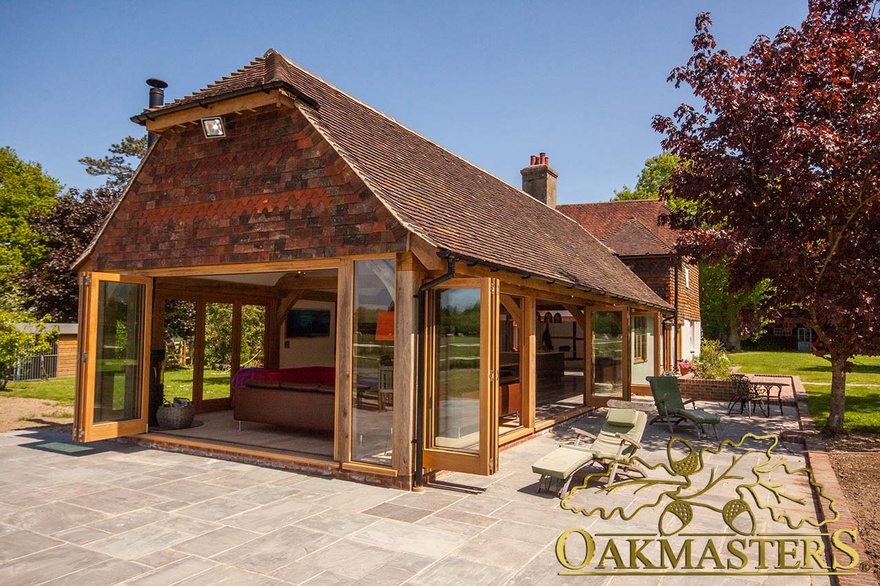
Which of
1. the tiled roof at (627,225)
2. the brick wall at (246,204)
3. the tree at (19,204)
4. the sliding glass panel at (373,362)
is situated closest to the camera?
the sliding glass panel at (373,362)

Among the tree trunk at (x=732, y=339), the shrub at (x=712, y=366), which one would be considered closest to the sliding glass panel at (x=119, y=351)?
the shrub at (x=712, y=366)

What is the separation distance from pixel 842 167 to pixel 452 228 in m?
6.74

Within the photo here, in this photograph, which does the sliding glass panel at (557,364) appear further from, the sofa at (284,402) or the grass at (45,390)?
the grass at (45,390)

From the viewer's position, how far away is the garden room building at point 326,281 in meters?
7.04

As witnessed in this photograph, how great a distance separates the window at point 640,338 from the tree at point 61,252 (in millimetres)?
19975

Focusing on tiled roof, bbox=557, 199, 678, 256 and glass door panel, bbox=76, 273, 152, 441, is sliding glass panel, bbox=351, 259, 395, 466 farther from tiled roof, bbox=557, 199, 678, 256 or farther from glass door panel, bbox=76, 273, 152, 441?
tiled roof, bbox=557, 199, 678, 256

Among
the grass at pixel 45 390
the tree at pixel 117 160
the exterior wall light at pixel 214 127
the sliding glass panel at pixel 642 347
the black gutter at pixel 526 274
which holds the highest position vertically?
the tree at pixel 117 160

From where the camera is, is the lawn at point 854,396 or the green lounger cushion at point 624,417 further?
the lawn at point 854,396

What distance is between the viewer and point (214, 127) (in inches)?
332

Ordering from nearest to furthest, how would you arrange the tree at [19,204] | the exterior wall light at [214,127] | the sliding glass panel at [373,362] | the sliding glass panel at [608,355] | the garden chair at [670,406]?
1. the sliding glass panel at [373,362]
2. the exterior wall light at [214,127]
3. the garden chair at [670,406]
4. the sliding glass panel at [608,355]
5. the tree at [19,204]

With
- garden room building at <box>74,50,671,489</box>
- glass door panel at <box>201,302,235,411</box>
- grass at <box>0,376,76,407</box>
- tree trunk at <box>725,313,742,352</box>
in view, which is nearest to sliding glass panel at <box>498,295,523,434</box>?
garden room building at <box>74,50,671,489</box>

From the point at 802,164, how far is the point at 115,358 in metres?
11.6

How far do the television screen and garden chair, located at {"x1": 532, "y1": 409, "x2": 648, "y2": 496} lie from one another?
328 inches

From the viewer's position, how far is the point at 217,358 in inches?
899
